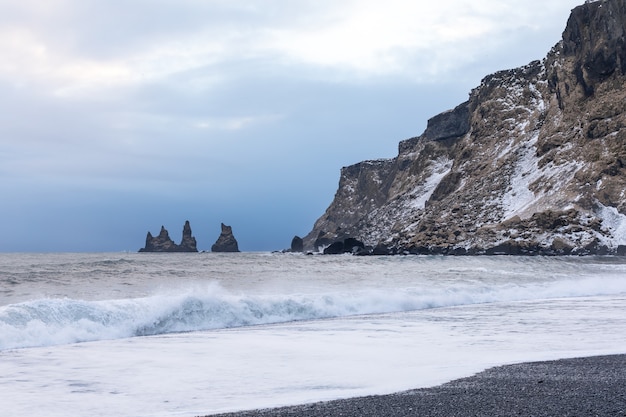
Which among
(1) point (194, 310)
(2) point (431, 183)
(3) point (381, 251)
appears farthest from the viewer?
(2) point (431, 183)

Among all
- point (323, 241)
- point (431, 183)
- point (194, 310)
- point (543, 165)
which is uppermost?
point (431, 183)

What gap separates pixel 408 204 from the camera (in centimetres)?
16588

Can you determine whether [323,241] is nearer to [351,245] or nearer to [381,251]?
[351,245]

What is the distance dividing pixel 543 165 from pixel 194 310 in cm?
10844

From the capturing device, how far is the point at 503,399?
7.66m

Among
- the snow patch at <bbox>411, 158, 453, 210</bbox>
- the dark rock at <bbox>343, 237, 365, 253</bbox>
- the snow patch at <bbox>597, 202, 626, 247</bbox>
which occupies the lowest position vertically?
the dark rock at <bbox>343, 237, 365, 253</bbox>

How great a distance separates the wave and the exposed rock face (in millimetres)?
65829

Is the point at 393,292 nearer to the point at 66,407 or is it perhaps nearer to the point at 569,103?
the point at 66,407

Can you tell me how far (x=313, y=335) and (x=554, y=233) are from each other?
83.6m

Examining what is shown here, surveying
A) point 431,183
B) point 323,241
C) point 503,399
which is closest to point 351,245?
point 431,183

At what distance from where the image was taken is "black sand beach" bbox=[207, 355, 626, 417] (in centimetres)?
702

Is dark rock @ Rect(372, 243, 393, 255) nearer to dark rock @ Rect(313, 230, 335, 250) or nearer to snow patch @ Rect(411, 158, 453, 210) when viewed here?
snow patch @ Rect(411, 158, 453, 210)

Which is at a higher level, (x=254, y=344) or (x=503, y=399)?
(x=503, y=399)

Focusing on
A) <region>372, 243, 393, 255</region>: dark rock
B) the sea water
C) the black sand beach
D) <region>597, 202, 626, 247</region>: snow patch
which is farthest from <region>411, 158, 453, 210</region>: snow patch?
the black sand beach
